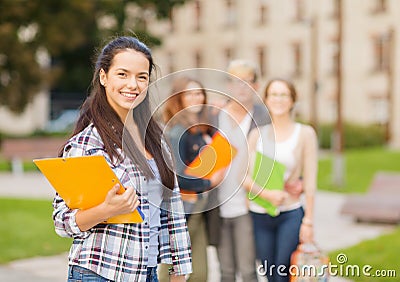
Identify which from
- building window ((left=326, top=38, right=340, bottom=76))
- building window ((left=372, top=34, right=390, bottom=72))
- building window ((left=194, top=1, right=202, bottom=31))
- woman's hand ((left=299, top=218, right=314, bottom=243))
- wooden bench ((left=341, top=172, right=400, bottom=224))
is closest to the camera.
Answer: woman's hand ((left=299, top=218, right=314, bottom=243))

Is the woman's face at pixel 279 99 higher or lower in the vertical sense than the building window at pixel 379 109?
lower

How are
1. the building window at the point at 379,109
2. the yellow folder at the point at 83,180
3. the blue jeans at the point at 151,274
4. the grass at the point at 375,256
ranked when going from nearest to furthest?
1. the yellow folder at the point at 83,180
2. the blue jeans at the point at 151,274
3. the grass at the point at 375,256
4. the building window at the point at 379,109

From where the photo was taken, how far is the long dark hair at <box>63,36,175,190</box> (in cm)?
283

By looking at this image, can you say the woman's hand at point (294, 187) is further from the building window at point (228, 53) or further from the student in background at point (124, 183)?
the building window at point (228, 53)

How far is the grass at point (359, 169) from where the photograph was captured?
1675 cm

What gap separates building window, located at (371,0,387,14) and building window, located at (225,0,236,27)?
10309 mm

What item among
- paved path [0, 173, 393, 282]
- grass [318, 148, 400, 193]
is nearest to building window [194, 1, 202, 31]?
grass [318, 148, 400, 193]

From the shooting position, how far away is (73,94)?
42562mm

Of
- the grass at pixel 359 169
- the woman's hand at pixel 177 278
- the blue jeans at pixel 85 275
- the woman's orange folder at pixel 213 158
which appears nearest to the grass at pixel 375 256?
the woman's orange folder at pixel 213 158

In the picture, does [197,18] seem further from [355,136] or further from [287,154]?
[287,154]

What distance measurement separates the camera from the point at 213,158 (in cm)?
352

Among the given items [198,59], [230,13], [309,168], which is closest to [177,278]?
[309,168]

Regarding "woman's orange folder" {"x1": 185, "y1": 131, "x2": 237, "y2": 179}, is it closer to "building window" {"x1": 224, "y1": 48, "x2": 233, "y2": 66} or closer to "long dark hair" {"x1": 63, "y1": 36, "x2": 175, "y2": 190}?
"long dark hair" {"x1": 63, "y1": 36, "x2": 175, "y2": 190}

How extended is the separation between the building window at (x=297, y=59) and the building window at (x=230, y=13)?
5.19m
